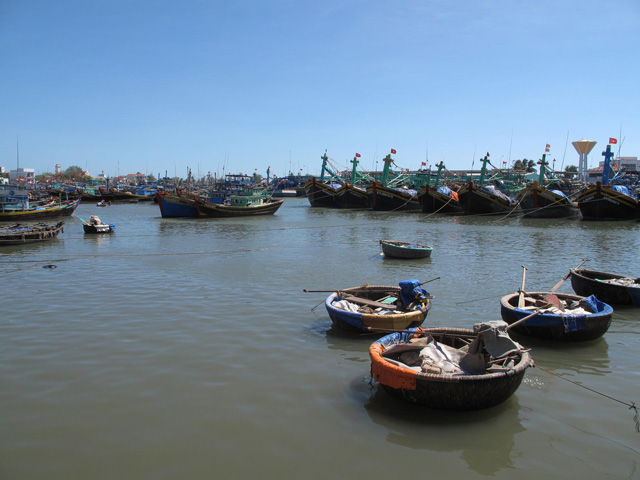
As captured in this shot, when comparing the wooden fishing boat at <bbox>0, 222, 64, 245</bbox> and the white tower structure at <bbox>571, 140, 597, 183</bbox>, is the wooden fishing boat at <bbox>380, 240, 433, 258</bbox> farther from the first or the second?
the white tower structure at <bbox>571, 140, 597, 183</bbox>

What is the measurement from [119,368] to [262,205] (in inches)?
1519

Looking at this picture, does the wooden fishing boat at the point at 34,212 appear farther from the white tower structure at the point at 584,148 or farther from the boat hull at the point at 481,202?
the white tower structure at the point at 584,148

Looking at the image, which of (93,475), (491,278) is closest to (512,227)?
(491,278)

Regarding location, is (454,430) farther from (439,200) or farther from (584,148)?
(584,148)

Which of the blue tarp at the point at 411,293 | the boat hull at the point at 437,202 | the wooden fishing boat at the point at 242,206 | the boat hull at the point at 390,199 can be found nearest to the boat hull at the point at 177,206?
the wooden fishing boat at the point at 242,206

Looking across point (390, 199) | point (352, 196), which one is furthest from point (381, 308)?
point (352, 196)

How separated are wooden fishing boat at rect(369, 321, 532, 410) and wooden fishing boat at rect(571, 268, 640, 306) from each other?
5975 millimetres

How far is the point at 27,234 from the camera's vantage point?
22797mm

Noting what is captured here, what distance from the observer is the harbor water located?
5.03 metres

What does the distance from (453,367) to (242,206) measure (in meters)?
38.9

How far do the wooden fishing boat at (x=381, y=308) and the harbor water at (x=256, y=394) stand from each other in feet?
1.32

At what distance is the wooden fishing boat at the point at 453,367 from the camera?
5.66 meters

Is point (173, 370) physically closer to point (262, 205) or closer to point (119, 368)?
point (119, 368)

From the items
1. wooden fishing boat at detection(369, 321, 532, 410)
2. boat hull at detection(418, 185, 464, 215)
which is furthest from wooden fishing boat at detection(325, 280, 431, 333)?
boat hull at detection(418, 185, 464, 215)
